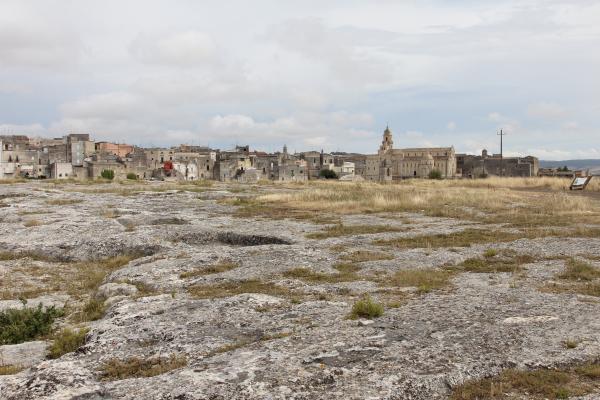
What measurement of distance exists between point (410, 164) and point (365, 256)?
16643cm

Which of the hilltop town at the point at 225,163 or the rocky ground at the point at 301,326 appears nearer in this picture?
the rocky ground at the point at 301,326

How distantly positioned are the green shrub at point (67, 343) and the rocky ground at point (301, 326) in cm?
17

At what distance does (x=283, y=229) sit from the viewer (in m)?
22.7

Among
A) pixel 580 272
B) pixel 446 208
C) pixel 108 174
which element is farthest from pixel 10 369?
pixel 108 174

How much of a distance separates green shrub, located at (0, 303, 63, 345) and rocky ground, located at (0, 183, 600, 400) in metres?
0.56

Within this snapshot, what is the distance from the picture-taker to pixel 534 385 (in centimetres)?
654

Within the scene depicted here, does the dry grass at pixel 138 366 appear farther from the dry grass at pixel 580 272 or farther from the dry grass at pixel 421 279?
the dry grass at pixel 580 272

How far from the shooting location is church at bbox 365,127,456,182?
165 metres

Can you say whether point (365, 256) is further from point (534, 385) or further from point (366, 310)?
point (534, 385)

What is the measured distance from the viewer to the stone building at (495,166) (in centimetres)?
13054

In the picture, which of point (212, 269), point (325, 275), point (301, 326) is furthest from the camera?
point (212, 269)

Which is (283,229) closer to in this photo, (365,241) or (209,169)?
(365,241)

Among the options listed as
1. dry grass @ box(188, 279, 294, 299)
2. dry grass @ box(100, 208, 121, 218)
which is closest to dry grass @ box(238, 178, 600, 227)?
dry grass @ box(100, 208, 121, 218)

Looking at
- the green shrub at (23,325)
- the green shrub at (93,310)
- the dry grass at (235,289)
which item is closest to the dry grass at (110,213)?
the green shrub at (93,310)
